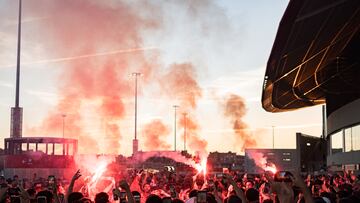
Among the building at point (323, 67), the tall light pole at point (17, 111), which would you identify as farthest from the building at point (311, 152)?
the tall light pole at point (17, 111)

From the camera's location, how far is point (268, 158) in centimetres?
6159

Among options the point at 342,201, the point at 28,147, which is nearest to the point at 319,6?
the point at 342,201

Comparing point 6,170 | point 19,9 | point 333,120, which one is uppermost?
point 19,9

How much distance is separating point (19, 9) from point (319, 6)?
41.6 meters

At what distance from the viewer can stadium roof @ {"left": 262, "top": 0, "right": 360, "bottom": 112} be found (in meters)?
23.7

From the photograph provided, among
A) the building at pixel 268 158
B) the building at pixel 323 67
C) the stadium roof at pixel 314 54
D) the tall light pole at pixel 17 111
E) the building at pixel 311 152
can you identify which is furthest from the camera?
the building at pixel 311 152

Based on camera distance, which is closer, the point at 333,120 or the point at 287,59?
the point at 287,59

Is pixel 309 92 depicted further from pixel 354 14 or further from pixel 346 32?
pixel 354 14

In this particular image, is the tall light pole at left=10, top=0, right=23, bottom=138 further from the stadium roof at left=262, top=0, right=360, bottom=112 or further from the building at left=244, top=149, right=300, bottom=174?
the stadium roof at left=262, top=0, right=360, bottom=112

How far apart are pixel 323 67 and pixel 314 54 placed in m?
5.68

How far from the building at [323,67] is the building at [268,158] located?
4.56m

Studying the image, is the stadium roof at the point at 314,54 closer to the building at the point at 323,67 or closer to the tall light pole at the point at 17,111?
the building at the point at 323,67

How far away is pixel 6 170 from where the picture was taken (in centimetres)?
5716

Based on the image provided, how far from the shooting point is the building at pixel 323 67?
24344 mm
